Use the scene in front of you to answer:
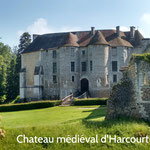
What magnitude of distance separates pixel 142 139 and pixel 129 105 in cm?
389

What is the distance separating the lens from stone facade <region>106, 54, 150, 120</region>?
15.7 m

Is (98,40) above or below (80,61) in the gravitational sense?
above

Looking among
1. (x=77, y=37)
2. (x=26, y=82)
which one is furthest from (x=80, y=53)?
(x=26, y=82)

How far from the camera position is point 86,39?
4197cm

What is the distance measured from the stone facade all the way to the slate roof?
2269cm

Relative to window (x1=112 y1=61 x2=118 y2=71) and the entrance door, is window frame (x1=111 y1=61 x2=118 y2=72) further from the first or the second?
the entrance door

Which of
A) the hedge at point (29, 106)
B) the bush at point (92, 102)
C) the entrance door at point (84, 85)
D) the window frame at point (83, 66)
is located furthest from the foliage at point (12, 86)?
the bush at point (92, 102)

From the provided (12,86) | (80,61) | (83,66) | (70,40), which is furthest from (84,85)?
(12,86)

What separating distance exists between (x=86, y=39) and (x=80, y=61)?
15.7 feet

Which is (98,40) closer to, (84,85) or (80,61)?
(80,61)

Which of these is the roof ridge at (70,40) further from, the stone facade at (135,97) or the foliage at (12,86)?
the stone facade at (135,97)

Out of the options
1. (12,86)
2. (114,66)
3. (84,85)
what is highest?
(114,66)

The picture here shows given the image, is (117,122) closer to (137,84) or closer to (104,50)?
(137,84)

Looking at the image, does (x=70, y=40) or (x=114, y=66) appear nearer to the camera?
(x=114, y=66)
